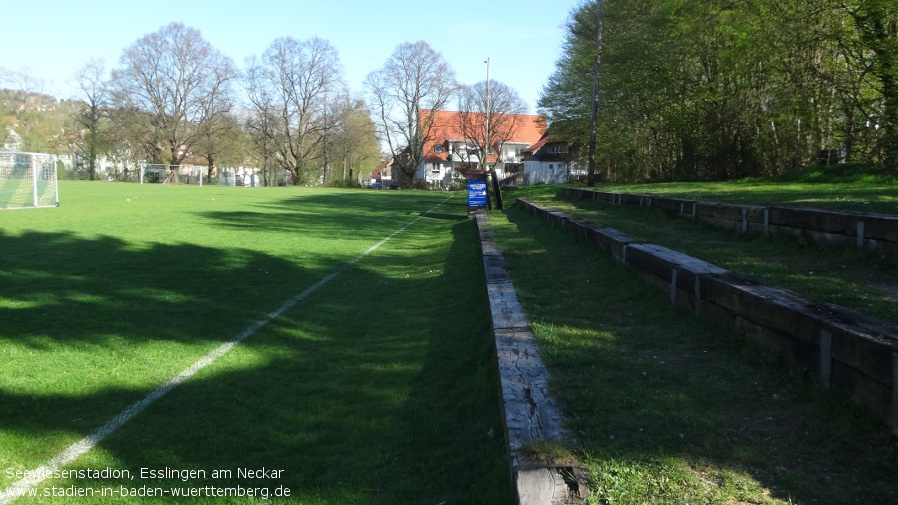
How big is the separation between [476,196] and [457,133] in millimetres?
72286

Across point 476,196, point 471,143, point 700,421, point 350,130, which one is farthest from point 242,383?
point 471,143

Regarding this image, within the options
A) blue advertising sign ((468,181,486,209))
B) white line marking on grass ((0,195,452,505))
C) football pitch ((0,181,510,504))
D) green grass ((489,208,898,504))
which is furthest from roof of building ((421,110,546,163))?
green grass ((489,208,898,504))

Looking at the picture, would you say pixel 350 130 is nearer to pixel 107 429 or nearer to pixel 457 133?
pixel 457 133

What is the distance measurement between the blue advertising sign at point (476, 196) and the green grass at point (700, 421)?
1991cm

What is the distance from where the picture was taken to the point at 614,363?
14.4 ft

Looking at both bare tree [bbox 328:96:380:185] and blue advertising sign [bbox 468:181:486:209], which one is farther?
bare tree [bbox 328:96:380:185]

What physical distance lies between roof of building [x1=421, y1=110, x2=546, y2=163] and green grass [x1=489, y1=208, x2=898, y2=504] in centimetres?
8696

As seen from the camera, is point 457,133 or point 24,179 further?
point 457,133

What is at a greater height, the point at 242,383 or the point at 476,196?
the point at 476,196

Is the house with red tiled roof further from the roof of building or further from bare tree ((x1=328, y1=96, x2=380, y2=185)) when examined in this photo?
bare tree ((x1=328, y1=96, x2=380, y2=185))

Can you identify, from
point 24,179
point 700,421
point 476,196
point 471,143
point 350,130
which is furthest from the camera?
point 471,143

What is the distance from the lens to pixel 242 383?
17.7 feet

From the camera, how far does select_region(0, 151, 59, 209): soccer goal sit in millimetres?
27855

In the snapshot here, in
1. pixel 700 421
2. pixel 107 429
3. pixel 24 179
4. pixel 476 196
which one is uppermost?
pixel 24 179
